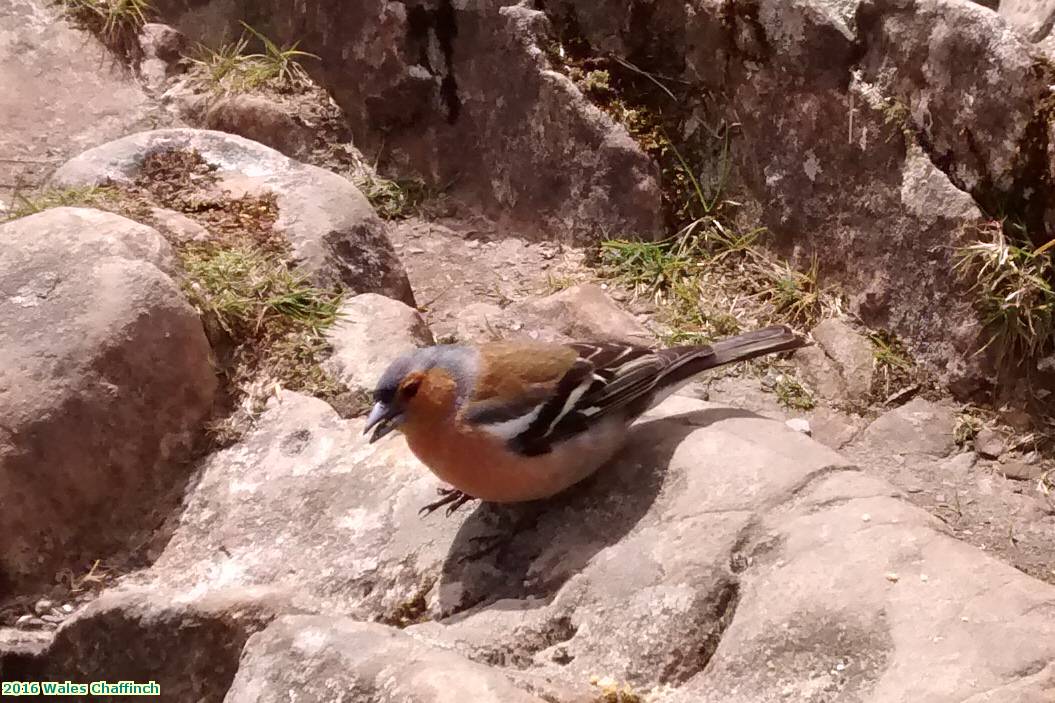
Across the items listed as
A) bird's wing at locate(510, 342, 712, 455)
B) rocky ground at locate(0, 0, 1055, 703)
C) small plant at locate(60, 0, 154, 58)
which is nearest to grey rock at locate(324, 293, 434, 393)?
rocky ground at locate(0, 0, 1055, 703)

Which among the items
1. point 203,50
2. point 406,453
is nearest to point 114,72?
point 203,50

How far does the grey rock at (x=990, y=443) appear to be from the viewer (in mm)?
4824

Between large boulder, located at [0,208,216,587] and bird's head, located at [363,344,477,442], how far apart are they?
4.22 feet

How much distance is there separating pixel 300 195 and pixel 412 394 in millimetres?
2395

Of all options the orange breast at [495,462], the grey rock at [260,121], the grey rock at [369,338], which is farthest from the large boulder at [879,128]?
the orange breast at [495,462]

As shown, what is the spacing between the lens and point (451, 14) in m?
6.70

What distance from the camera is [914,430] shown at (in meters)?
5.01

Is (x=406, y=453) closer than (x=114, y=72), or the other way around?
(x=406, y=453)

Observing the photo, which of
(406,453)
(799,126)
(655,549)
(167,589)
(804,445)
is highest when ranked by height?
(799,126)

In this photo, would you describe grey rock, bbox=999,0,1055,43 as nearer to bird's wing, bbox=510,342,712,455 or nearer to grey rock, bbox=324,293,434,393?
bird's wing, bbox=510,342,712,455

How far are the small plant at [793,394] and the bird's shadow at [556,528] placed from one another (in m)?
1.50

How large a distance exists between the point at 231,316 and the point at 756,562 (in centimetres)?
277

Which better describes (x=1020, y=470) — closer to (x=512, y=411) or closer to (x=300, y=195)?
(x=512, y=411)

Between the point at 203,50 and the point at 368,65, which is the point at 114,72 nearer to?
the point at 203,50
